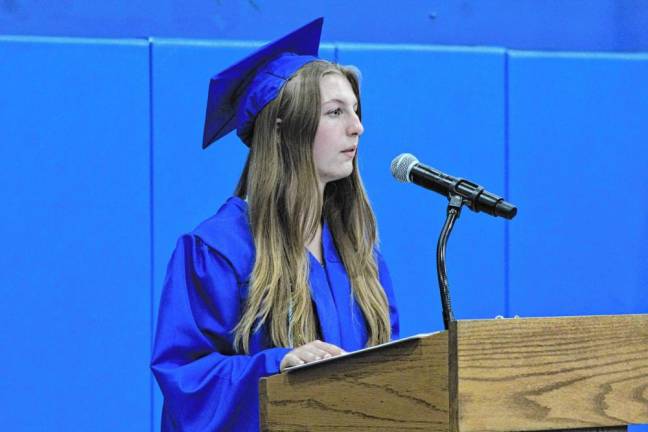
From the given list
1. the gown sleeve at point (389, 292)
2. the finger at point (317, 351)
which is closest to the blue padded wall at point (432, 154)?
the gown sleeve at point (389, 292)

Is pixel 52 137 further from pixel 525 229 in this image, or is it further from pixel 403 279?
pixel 525 229

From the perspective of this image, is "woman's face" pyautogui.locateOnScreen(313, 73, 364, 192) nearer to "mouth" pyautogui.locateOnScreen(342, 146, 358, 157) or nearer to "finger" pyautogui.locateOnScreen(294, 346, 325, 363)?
"mouth" pyautogui.locateOnScreen(342, 146, 358, 157)

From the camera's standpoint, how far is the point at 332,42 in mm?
4004

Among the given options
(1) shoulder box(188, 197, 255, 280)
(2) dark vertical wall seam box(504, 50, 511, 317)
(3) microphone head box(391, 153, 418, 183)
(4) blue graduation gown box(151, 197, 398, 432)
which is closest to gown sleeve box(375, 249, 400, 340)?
(4) blue graduation gown box(151, 197, 398, 432)

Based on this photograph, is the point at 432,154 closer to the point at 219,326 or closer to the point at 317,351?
the point at 219,326

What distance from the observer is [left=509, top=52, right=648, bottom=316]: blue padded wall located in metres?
4.18

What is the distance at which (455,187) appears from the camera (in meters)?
2.11

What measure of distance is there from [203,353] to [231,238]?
0.87 ft

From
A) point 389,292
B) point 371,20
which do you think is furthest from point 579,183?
point 389,292

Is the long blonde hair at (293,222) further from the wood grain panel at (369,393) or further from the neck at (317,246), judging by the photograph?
the wood grain panel at (369,393)

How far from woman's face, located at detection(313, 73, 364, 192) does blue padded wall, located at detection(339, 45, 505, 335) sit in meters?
1.27

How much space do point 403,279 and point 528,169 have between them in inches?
23.7

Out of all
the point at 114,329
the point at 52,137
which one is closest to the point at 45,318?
the point at 114,329

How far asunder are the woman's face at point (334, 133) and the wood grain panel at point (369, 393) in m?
0.73
